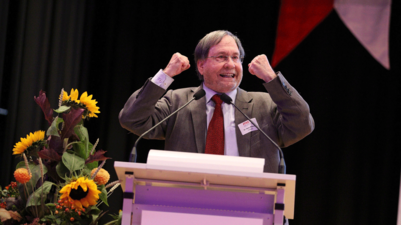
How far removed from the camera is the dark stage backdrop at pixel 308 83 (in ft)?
12.0

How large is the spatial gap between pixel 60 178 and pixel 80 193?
0.22 m

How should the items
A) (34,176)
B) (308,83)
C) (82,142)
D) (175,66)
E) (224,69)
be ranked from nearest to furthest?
(34,176) → (82,142) → (175,66) → (224,69) → (308,83)

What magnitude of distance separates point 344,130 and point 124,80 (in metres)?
2.06

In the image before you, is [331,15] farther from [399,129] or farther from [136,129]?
[136,129]

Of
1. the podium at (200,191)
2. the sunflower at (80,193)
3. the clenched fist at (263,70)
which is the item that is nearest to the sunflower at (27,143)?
the sunflower at (80,193)

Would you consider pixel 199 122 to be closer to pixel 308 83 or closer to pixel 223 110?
pixel 223 110

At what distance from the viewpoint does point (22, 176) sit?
173 centimetres

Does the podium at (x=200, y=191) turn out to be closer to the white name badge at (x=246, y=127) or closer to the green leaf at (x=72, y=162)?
the green leaf at (x=72, y=162)

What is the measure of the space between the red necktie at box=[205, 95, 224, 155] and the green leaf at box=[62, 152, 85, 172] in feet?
2.16

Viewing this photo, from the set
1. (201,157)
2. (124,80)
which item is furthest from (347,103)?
(201,157)

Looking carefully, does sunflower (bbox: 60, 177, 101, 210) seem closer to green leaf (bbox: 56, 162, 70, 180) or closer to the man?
green leaf (bbox: 56, 162, 70, 180)

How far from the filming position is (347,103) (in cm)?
377

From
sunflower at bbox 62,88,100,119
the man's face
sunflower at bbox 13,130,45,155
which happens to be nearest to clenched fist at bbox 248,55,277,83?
the man's face

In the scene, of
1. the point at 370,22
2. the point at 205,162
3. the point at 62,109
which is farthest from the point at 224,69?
the point at 370,22
